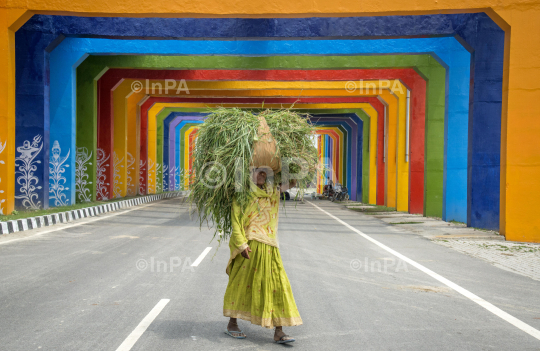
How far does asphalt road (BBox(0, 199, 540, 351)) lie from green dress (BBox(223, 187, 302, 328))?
0.26 metres

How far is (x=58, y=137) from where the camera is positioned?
70.5ft

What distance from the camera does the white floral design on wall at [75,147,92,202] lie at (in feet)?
81.8

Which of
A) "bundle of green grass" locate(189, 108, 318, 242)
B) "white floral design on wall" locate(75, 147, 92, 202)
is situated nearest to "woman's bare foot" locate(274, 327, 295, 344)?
"bundle of green grass" locate(189, 108, 318, 242)

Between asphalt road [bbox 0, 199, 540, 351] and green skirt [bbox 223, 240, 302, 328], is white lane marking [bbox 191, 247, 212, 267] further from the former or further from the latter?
green skirt [bbox 223, 240, 302, 328]

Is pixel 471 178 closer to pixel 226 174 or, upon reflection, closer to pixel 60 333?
pixel 226 174

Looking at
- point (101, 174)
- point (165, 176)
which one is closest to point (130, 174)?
point (101, 174)

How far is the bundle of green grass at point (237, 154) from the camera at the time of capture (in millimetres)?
5188

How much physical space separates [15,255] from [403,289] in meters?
6.73

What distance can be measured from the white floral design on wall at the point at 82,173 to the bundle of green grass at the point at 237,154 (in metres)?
20.8

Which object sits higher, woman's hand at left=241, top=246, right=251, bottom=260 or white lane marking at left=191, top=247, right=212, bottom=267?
woman's hand at left=241, top=246, right=251, bottom=260

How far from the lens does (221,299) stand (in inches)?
255

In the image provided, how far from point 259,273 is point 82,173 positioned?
2183 centimetres

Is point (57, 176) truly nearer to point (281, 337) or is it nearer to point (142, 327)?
point (142, 327)

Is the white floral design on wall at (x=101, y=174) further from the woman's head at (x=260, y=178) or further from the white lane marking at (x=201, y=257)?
the woman's head at (x=260, y=178)
